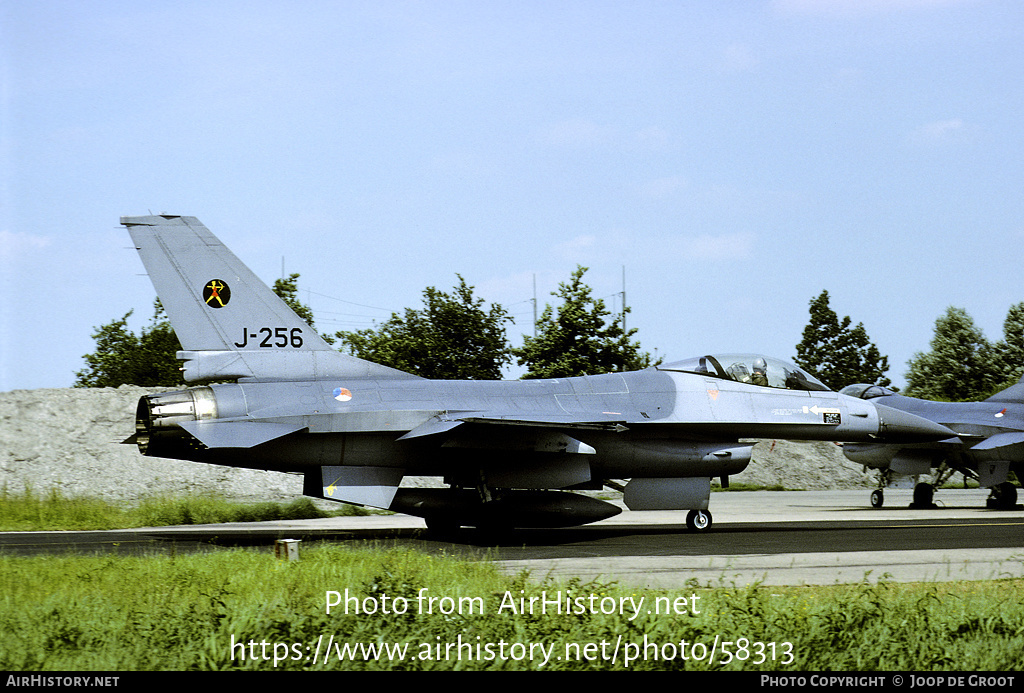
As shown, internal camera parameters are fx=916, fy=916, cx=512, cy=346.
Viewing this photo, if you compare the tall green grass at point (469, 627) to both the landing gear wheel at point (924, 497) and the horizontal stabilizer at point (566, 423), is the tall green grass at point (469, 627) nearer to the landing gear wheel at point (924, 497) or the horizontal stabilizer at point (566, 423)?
the horizontal stabilizer at point (566, 423)

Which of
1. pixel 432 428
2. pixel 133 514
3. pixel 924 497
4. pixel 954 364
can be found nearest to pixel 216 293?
pixel 432 428

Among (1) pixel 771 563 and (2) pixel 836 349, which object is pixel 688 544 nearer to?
(1) pixel 771 563

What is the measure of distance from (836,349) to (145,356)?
177 ft

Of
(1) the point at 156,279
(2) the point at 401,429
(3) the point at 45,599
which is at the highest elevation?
(1) the point at 156,279

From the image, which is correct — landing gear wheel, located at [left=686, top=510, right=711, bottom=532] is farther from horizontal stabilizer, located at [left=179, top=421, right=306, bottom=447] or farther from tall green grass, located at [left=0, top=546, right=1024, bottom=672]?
tall green grass, located at [left=0, top=546, right=1024, bottom=672]

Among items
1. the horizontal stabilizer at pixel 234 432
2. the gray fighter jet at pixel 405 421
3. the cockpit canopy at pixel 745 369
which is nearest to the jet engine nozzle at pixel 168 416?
the gray fighter jet at pixel 405 421

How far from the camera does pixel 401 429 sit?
544 inches

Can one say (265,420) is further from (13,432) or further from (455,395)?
(13,432)

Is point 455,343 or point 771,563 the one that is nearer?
point 771,563

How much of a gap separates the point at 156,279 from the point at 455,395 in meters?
4.84

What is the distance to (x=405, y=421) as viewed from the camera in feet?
45.6

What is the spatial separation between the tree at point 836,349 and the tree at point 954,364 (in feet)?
18.7

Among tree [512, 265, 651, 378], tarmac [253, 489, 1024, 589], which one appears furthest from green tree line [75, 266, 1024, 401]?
tarmac [253, 489, 1024, 589]
